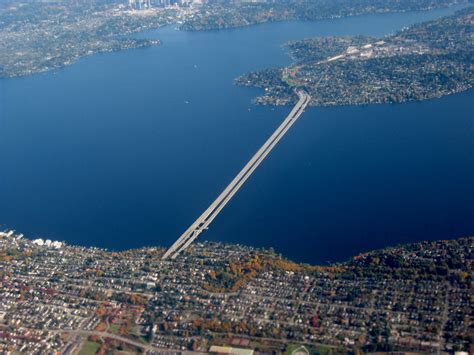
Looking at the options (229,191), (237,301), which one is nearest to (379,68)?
(229,191)

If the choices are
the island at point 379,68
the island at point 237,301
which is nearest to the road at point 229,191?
the island at point 237,301

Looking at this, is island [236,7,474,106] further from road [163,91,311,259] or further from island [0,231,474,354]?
island [0,231,474,354]

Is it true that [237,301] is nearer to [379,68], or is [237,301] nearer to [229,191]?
[229,191]

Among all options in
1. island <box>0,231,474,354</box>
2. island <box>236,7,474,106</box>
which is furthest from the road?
island <box>236,7,474,106</box>

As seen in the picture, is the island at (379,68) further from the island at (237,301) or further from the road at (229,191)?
the island at (237,301)

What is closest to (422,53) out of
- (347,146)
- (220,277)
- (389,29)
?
(389,29)

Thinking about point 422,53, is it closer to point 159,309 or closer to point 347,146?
point 347,146
